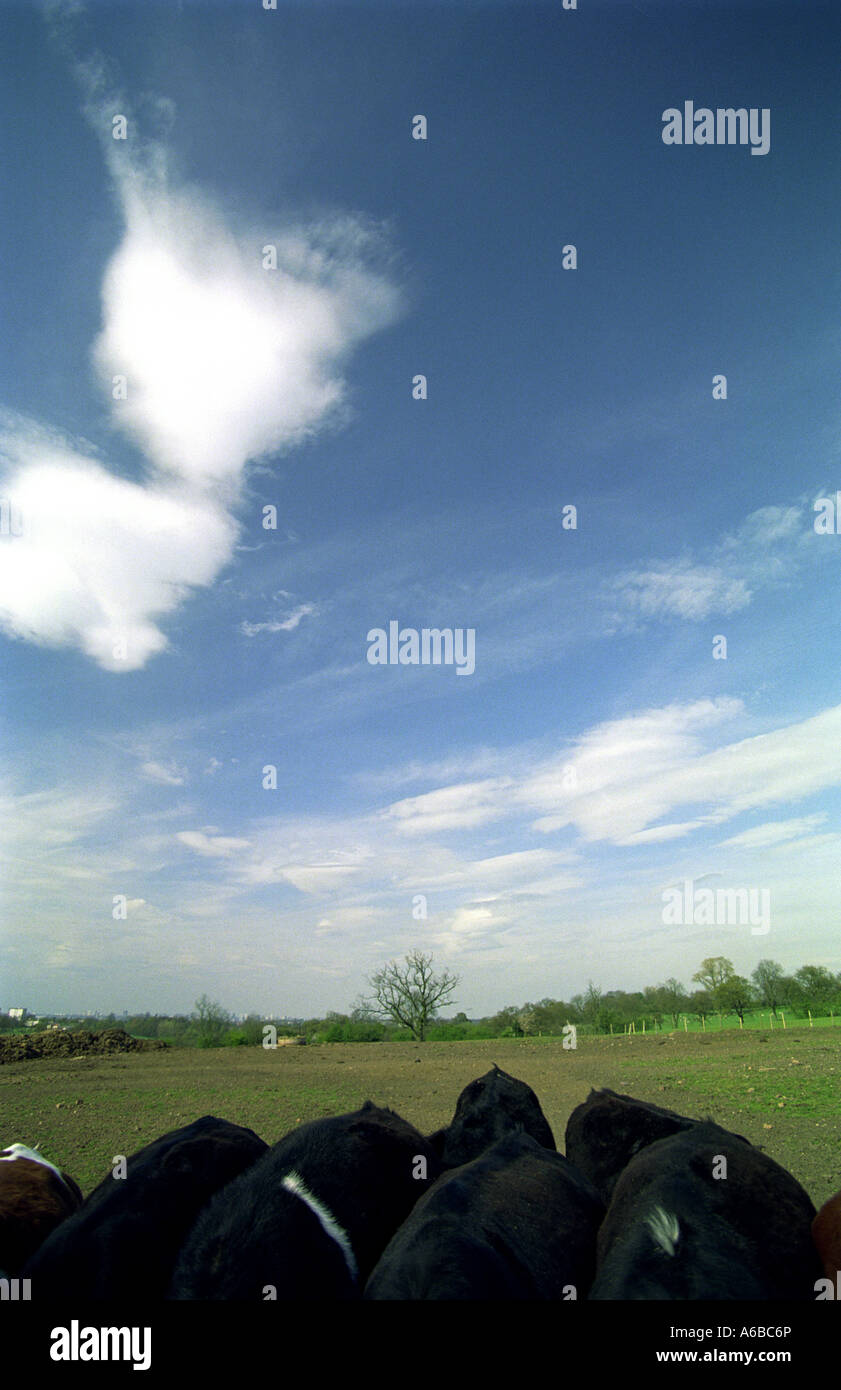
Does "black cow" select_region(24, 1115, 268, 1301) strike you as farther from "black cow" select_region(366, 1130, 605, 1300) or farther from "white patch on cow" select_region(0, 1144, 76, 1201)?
"white patch on cow" select_region(0, 1144, 76, 1201)

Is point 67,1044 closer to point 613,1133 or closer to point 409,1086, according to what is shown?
point 409,1086

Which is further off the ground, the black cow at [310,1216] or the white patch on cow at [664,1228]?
the white patch on cow at [664,1228]

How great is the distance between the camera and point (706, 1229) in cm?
367

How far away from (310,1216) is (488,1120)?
2.93 metres

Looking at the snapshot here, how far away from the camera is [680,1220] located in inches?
147

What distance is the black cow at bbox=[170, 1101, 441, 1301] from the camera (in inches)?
149

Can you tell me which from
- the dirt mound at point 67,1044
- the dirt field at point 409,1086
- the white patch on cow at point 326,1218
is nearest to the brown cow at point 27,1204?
the white patch on cow at point 326,1218

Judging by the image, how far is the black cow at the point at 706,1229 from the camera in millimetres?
3367

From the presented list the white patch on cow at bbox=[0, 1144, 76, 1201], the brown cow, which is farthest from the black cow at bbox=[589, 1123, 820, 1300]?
the white patch on cow at bbox=[0, 1144, 76, 1201]

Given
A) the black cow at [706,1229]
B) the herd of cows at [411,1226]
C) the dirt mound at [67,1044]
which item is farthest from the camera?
the dirt mound at [67,1044]

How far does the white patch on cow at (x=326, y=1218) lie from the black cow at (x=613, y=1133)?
2.35m

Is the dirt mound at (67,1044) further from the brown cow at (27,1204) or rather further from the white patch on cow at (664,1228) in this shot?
the white patch on cow at (664,1228)
